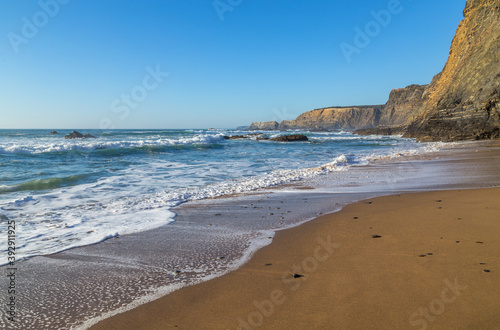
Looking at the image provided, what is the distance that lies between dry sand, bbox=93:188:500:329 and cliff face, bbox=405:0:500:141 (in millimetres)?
20141

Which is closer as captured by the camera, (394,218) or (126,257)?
(126,257)

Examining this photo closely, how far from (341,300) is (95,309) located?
1.77 metres

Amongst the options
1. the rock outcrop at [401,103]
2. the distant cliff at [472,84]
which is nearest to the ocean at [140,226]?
the distant cliff at [472,84]

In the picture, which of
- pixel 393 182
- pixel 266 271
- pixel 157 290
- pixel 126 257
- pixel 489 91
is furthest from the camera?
pixel 489 91

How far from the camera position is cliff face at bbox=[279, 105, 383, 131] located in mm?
119688

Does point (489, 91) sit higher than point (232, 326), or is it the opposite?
point (489, 91)

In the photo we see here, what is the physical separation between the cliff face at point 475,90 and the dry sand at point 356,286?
20.1m

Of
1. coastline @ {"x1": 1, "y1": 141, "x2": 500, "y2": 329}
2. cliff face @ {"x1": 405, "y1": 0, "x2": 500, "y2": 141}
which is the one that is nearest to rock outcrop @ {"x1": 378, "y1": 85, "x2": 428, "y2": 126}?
cliff face @ {"x1": 405, "y1": 0, "x2": 500, "y2": 141}

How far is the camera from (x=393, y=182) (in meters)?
7.24

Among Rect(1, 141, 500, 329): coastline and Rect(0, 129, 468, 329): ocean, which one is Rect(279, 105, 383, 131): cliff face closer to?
Rect(0, 129, 468, 329): ocean

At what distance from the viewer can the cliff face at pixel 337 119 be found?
393 ft

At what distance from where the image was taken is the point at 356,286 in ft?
7.46

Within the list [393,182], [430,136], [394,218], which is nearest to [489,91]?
[430,136]

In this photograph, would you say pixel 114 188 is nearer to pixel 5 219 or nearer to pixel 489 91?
pixel 5 219
